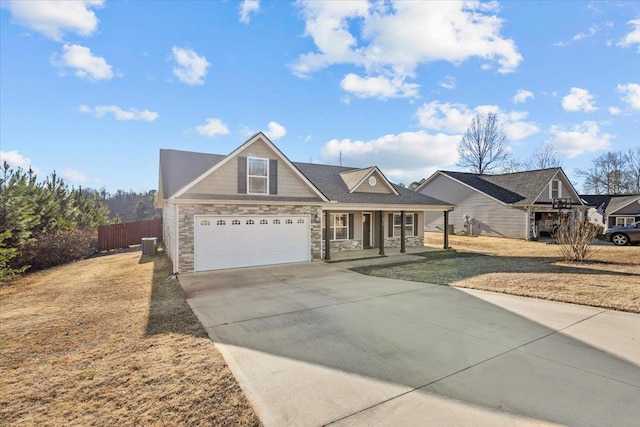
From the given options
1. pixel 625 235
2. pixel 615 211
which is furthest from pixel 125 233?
pixel 615 211

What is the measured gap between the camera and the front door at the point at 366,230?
18.8 meters

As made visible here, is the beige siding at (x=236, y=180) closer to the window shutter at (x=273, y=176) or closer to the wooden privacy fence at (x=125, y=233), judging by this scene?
the window shutter at (x=273, y=176)

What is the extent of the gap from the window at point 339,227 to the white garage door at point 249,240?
3275 millimetres

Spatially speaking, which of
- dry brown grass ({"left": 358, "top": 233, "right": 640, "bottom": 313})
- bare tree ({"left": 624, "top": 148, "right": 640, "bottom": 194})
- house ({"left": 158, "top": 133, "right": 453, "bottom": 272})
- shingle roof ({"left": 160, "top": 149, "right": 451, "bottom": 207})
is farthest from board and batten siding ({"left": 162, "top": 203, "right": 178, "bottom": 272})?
bare tree ({"left": 624, "top": 148, "right": 640, "bottom": 194})

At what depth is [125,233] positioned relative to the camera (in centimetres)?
2259

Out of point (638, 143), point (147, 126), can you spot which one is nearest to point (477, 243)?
point (147, 126)

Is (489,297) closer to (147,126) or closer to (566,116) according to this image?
(147,126)

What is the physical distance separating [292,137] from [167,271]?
13077 mm

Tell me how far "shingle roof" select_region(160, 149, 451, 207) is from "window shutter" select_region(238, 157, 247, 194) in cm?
43

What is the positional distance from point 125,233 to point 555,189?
3489cm

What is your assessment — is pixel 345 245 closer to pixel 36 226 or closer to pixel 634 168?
pixel 36 226

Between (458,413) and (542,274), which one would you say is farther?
(542,274)

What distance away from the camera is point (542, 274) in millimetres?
10781

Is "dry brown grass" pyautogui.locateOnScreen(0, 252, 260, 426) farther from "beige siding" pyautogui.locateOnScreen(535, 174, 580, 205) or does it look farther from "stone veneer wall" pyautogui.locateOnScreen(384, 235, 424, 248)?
"beige siding" pyautogui.locateOnScreen(535, 174, 580, 205)
